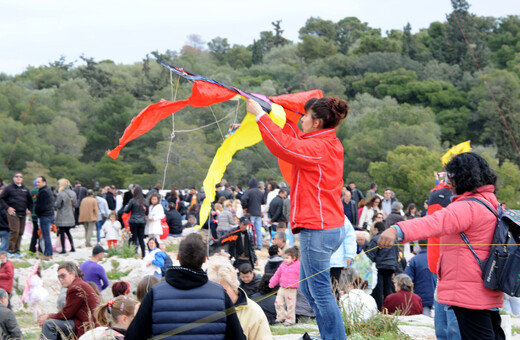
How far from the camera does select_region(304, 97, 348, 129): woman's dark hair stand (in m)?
4.74

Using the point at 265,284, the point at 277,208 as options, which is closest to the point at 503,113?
the point at 277,208

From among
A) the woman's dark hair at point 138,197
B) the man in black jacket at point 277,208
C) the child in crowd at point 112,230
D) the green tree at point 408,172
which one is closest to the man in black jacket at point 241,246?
the woman's dark hair at point 138,197

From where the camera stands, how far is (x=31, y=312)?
12.5 m

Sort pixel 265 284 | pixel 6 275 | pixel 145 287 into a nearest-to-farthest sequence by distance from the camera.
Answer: pixel 145 287
pixel 265 284
pixel 6 275

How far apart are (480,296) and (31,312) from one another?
1051 cm

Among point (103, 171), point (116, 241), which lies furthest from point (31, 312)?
point (103, 171)

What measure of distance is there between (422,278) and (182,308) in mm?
6392

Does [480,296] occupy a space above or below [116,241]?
above

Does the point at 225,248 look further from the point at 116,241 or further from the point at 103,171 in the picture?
the point at 103,171

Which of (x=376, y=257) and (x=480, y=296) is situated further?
(x=376, y=257)

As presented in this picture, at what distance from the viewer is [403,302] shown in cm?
802

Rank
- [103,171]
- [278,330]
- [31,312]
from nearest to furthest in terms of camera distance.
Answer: [278,330] → [31,312] → [103,171]

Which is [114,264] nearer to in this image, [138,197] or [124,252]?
[124,252]

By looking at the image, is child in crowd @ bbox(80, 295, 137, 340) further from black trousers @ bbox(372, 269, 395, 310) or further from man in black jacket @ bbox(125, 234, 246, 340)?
black trousers @ bbox(372, 269, 395, 310)
